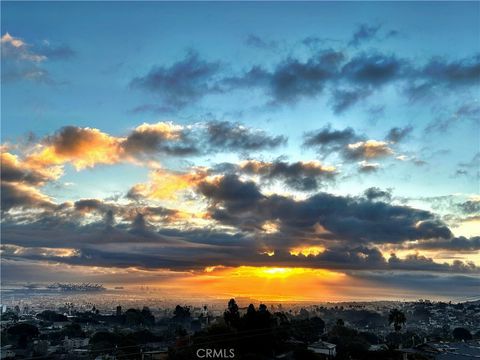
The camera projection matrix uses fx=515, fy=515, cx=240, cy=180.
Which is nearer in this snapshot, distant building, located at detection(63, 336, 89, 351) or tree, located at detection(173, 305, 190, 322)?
distant building, located at detection(63, 336, 89, 351)

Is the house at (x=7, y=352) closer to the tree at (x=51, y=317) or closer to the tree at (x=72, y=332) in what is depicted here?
the tree at (x=72, y=332)

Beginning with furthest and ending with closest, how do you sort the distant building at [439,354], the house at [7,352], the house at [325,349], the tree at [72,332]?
1. the tree at [72,332]
2. the house at [325,349]
3. the house at [7,352]
4. the distant building at [439,354]

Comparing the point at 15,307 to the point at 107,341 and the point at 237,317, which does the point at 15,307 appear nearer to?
the point at 107,341

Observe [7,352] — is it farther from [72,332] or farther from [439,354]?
[439,354]

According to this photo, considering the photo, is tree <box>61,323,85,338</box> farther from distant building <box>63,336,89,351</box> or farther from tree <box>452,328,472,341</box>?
tree <box>452,328,472,341</box>

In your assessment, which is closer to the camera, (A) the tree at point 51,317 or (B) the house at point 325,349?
(B) the house at point 325,349

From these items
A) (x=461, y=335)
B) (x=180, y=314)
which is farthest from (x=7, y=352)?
(x=461, y=335)

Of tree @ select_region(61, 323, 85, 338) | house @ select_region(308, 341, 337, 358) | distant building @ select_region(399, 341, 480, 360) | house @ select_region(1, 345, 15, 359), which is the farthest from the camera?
tree @ select_region(61, 323, 85, 338)

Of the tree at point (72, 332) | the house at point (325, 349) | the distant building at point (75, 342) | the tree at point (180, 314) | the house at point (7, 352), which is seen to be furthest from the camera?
the tree at point (180, 314)

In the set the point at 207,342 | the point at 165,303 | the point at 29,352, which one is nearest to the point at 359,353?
the point at 207,342

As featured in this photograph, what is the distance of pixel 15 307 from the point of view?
161 metres

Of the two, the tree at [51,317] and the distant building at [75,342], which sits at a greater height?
the tree at [51,317]

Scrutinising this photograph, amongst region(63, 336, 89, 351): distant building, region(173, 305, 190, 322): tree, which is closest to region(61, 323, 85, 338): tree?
region(63, 336, 89, 351): distant building

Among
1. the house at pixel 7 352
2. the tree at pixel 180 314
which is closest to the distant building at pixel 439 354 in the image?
the house at pixel 7 352
